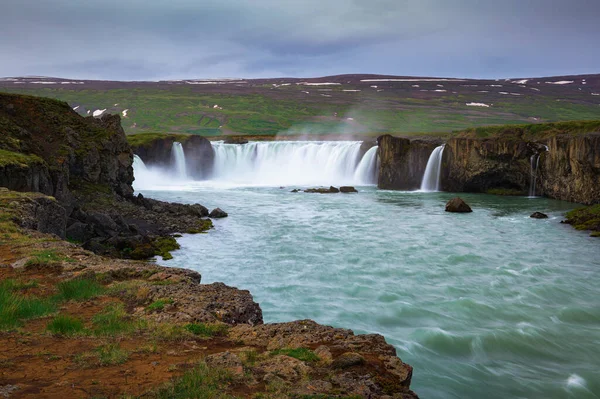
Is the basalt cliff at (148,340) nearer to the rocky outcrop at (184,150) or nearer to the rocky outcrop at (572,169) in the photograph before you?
the rocky outcrop at (572,169)

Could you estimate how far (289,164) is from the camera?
8000 centimetres

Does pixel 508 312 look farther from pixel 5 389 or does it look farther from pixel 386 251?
pixel 5 389

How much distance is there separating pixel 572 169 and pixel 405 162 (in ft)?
66.6

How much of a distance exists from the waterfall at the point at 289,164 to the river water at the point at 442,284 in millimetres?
31976

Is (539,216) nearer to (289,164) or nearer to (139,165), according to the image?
(289,164)

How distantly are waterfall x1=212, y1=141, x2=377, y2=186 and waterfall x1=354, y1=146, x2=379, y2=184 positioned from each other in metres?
0.28

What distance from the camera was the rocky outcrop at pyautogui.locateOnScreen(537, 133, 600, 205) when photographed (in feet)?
144

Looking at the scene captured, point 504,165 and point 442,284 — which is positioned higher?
point 504,165

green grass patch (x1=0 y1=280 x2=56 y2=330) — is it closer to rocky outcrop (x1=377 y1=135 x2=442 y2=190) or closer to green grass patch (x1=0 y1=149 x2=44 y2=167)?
green grass patch (x1=0 y1=149 x2=44 y2=167)

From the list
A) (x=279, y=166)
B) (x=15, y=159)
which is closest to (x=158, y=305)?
(x=15, y=159)

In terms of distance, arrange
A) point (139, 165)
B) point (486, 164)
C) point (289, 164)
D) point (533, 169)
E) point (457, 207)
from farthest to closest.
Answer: point (289, 164) → point (139, 165) → point (486, 164) → point (533, 169) → point (457, 207)

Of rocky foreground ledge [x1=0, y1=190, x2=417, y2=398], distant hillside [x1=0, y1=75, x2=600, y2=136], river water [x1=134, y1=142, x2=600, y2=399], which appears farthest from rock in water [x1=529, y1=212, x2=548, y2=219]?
distant hillside [x1=0, y1=75, x2=600, y2=136]

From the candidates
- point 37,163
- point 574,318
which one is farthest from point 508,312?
point 37,163

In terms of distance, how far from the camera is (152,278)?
11.7 m
